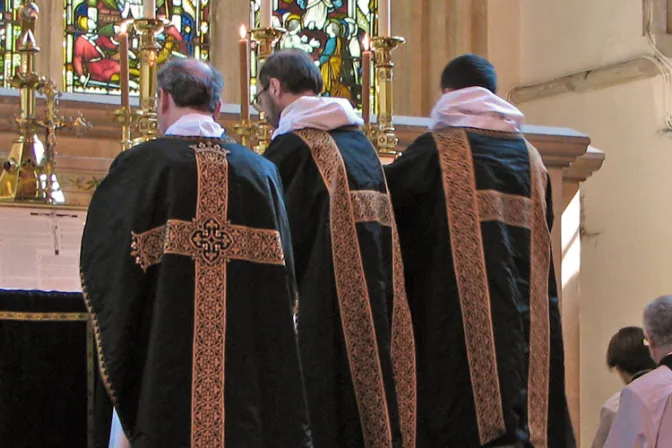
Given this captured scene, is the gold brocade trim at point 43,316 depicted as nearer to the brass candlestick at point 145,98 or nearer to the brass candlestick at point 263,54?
the brass candlestick at point 145,98

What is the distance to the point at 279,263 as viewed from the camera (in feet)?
13.4

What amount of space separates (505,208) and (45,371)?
64.3 inches

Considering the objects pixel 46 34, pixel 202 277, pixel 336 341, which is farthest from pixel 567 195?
pixel 46 34

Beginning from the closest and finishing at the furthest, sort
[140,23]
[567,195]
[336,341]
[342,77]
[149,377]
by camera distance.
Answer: [149,377] → [336,341] → [140,23] → [567,195] → [342,77]

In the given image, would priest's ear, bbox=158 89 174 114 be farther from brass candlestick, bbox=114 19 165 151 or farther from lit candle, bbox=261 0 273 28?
lit candle, bbox=261 0 273 28

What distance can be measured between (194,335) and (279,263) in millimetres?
329

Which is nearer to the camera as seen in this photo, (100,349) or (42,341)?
(100,349)

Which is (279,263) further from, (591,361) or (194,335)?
(591,361)

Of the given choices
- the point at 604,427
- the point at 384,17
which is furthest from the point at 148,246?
the point at 604,427

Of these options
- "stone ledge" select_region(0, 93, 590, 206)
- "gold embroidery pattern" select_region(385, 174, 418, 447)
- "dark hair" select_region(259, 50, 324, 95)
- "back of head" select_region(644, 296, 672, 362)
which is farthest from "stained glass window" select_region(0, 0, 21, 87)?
"back of head" select_region(644, 296, 672, 362)

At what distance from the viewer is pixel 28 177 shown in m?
4.68

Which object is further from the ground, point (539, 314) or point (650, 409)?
point (539, 314)

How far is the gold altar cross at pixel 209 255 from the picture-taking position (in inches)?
155

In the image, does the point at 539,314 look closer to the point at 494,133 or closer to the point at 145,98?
the point at 494,133
